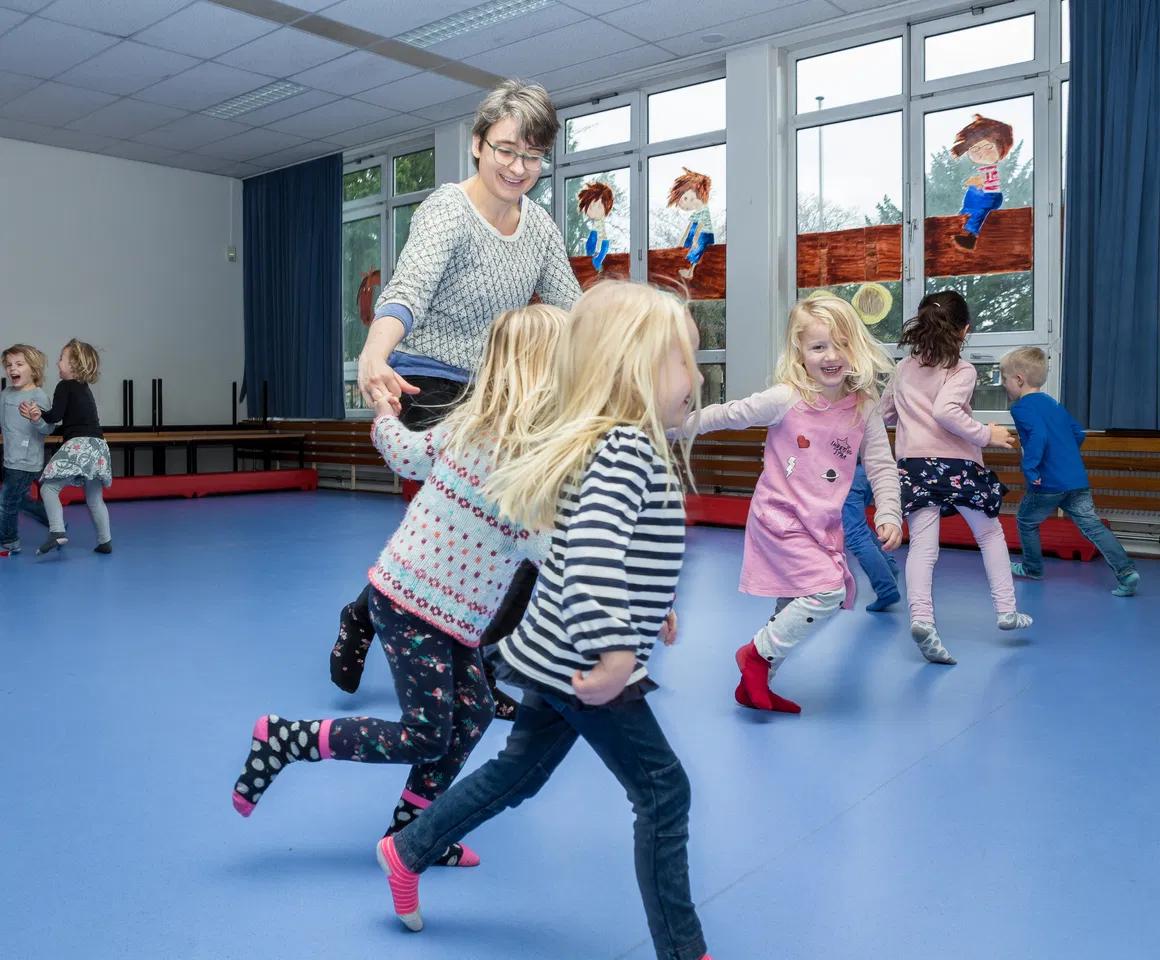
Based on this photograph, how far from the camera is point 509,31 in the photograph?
6641mm

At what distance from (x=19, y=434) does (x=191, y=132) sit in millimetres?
4942

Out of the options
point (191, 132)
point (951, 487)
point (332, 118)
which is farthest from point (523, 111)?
point (191, 132)

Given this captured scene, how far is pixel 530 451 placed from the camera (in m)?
1.28

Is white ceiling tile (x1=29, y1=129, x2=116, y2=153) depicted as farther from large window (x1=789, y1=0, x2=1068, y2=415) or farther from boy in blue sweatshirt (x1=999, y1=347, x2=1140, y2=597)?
boy in blue sweatshirt (x1=999, y1=347, x2=1140, y2=597)

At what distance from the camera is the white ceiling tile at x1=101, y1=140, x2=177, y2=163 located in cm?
957

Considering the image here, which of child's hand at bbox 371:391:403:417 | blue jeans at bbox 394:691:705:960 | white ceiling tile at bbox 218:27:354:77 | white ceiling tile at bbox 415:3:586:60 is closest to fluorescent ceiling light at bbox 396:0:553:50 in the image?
white ceiling tile at bbox 415:3:586:60

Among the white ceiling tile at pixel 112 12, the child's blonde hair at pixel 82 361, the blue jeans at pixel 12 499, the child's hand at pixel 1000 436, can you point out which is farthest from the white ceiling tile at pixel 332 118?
the child's hand at pixel 1000 436

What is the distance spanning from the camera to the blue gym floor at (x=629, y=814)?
1.44 m

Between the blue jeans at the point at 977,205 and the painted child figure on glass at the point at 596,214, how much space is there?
2820mm

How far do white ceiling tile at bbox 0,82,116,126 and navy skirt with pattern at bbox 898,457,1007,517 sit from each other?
23.9ft

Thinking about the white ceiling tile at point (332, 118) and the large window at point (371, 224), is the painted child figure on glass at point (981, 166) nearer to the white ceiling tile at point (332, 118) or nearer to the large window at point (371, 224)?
the white ceiling tile at point (332, 118)

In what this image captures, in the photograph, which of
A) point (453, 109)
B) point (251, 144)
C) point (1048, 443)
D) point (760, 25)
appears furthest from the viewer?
point (251, 144)

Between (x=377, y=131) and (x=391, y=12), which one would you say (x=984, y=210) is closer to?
(x=391, y=12)

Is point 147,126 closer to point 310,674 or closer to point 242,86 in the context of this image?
point 242,86
